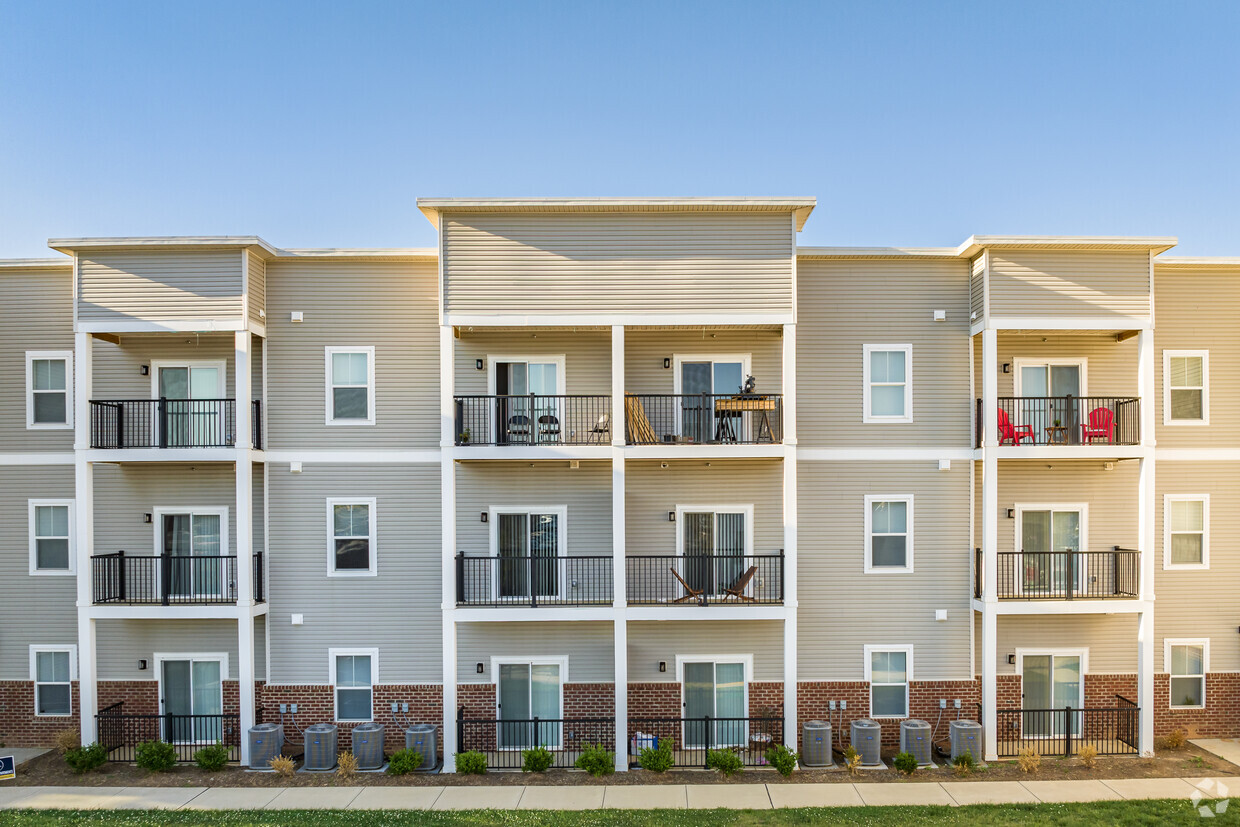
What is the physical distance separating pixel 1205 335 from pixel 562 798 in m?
14.6

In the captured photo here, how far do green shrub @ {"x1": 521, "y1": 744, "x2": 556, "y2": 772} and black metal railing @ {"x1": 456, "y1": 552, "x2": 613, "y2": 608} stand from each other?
2521 millimetres

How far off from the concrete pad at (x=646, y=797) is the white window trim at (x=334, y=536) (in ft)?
19.1

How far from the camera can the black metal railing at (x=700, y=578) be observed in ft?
45.7

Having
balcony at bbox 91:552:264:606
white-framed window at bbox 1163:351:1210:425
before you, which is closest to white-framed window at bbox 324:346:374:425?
balcony at bbox 91:552:264:606

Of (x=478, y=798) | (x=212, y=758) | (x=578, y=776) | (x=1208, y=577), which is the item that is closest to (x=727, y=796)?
(x=578, y=776)

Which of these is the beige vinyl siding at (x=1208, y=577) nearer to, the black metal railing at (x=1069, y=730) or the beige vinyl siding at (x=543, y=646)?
the black metal railing at (x=1069, y=730)

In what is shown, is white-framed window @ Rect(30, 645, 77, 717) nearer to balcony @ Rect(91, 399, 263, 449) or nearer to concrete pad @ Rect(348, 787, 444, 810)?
balcony @ Rect(91, 399, 263, 449)

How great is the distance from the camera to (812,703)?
14.1m

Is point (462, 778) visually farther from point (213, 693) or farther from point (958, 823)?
point (958, 823)

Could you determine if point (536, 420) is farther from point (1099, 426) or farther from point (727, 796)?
point (1099, 426)

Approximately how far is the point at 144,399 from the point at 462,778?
904 cm

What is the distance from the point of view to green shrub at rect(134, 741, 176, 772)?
1294 cm

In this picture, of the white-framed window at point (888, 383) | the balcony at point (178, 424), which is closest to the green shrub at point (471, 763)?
the balcony at point (178, 424)

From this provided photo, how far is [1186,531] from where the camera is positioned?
48.0ft
